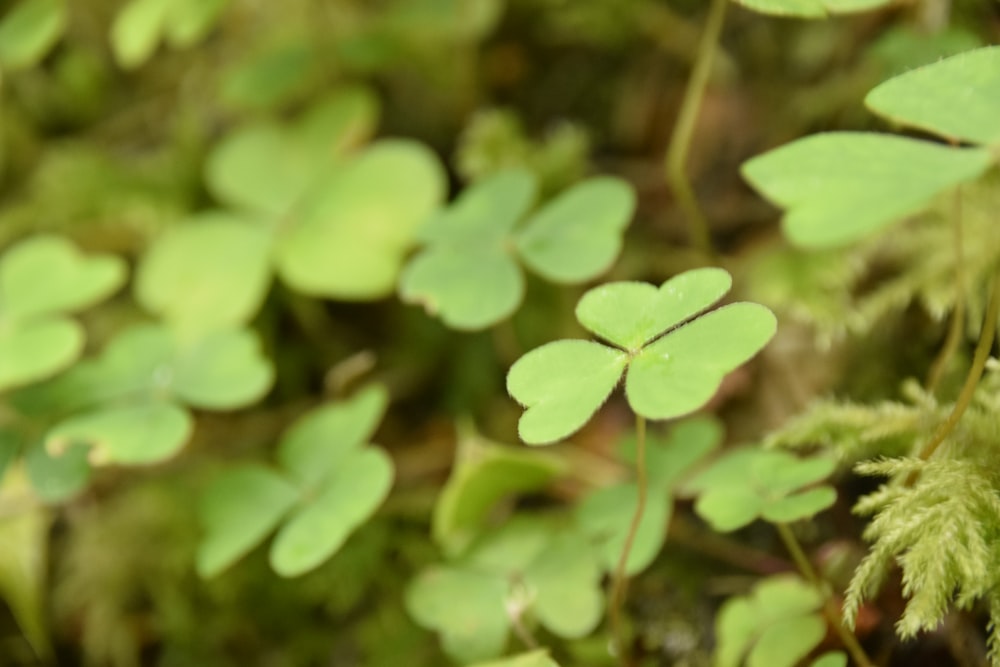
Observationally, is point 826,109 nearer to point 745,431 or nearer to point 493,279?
point 745,431

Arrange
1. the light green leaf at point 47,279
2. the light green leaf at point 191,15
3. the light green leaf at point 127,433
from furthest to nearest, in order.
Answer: the light green leaf at point 191,15 < the light green leaf at point 47,279 < the light green leaf at point 127,433

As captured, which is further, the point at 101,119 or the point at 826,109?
the point at 101,119

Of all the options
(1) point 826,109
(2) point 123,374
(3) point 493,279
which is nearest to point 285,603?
(2) point 123,374

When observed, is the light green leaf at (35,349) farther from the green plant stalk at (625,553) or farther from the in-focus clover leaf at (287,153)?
the green plant stalk at (625,553)

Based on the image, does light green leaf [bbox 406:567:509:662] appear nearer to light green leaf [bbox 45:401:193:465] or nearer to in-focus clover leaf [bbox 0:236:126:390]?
light green leaf [bbox 45:401:193:465]

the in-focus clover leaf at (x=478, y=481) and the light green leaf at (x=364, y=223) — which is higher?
the light green leaf at (x=364, y=223)

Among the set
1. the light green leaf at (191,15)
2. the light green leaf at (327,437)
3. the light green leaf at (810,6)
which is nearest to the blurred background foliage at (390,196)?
the light green leaf at (191,15)

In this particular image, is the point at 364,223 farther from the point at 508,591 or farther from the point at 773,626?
the point at 773,626

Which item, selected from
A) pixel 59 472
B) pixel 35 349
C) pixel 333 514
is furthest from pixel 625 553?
pixel 35 349
